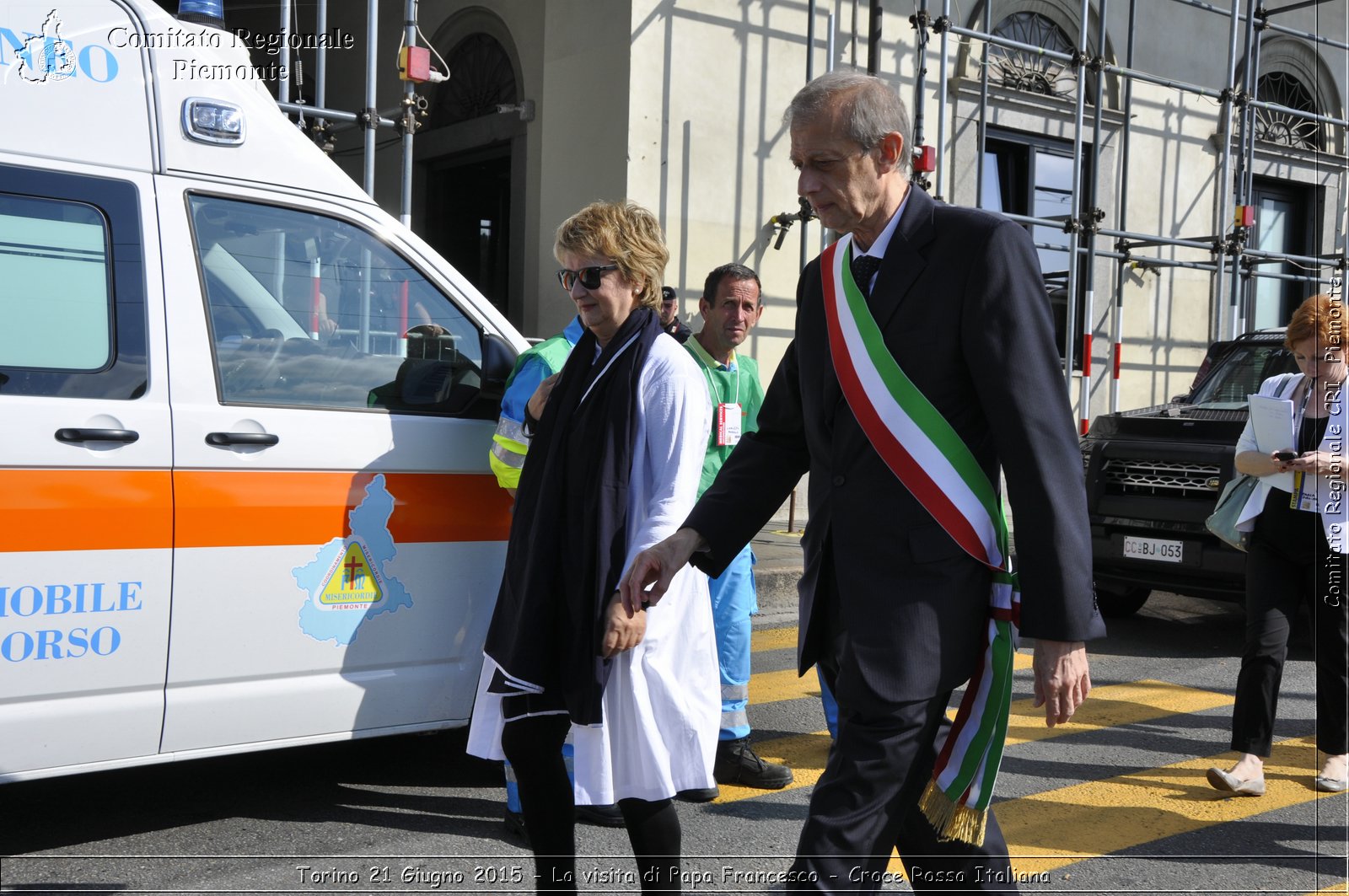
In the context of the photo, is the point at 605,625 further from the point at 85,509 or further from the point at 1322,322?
the point at 1322,322

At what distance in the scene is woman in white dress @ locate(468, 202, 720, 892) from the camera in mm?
2953

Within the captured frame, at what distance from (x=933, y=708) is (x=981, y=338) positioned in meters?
0.70

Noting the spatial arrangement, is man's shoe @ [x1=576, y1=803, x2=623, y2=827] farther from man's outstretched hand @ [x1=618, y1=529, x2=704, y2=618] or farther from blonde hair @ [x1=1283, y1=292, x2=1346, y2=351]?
blonde hair @ [x1=1283, y1=292, x2=1346, y2=351]

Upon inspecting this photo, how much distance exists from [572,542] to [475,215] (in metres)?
10.3

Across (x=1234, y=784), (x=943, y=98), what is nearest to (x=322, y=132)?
(x=943, y=98)

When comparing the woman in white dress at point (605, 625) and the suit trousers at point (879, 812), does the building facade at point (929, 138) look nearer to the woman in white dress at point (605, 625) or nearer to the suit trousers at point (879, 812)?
the woman in white dress at point (605, 625)

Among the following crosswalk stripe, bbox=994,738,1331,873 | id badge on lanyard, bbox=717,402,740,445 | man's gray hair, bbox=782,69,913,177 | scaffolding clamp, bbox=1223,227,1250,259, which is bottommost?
crosswalk stripe, bbox=994,738,1331,873

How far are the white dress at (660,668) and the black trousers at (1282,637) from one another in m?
2.48

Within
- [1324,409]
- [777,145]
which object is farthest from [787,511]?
[1324,409]

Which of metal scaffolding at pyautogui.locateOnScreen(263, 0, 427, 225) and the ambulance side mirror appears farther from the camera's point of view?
metal scaffolding at pyautogui.locateOnScreen(263, 0, 427, 225)


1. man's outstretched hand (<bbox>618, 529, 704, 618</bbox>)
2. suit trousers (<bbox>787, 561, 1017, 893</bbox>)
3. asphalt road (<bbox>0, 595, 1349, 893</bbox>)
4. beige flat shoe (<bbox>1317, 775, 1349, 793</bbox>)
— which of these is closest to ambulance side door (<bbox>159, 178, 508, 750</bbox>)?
asphalt road (<bbox>0, 595, 1349, 893</bbox>)

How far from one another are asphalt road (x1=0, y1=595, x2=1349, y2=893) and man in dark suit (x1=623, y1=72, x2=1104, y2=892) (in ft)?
4.95

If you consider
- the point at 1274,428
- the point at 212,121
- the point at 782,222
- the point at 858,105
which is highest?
the point at 782,222

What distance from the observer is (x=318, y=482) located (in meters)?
3.88
